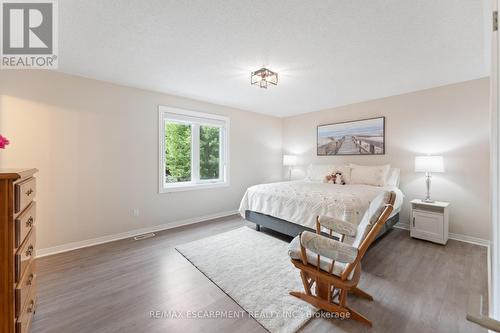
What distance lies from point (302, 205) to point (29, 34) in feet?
11.2

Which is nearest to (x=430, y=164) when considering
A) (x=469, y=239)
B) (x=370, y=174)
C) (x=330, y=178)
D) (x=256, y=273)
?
(x=370, y=174)

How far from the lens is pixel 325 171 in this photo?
431cm

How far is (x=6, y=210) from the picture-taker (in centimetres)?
113

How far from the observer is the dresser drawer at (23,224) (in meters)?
1.19

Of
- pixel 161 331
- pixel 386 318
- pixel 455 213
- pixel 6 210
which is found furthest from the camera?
pixel 455 213

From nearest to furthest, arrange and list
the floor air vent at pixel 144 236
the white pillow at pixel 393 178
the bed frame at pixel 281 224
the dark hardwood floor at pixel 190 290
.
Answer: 1. the dark hardwood floor at pixel 190 290
2. the bed frame at pixel 281 224
3. the floor air vent at pixel 144 236
4. the white pillow at pixel 393 178

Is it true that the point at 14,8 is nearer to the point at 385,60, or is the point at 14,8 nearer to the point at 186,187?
the point at 186,187

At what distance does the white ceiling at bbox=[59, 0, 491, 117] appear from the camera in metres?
1.65

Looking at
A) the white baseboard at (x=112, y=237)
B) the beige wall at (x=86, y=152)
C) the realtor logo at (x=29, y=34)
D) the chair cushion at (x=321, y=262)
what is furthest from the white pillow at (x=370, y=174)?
the realtor logo at (x=29, y=34)

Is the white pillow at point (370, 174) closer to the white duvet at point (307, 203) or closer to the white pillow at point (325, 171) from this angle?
the white pillow at point (325, 171)

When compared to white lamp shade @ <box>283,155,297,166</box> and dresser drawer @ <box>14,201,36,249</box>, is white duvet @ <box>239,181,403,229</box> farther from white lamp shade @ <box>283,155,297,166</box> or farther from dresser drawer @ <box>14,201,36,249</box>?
dresser drawer @ <box>14,201,36,249</box>

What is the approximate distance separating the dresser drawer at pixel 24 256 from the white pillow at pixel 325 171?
4113 millimetres

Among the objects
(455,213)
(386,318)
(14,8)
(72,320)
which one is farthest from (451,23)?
(72,320)

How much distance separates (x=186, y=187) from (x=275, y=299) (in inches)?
104
